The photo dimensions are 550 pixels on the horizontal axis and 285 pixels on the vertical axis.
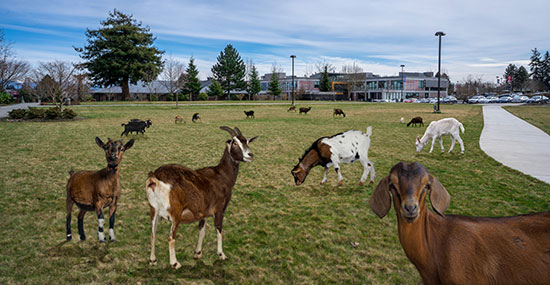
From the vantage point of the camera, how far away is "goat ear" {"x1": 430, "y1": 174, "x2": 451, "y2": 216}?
9.82 feet

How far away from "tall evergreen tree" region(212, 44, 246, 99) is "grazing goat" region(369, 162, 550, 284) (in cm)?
9962

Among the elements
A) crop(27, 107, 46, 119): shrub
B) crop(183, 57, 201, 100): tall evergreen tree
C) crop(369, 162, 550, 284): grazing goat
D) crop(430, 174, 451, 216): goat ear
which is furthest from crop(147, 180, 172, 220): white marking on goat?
crop(183, 57, 201, 100): tall evergreen tree

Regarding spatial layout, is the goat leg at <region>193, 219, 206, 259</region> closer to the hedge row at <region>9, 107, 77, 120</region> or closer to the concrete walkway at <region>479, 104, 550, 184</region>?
the concrete walkway at <region>479, 104, 550, 184</region>

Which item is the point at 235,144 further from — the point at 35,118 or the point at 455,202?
the point at 35,118

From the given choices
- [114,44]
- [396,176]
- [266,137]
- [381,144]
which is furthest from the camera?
[114,44]

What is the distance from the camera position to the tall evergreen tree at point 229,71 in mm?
100312

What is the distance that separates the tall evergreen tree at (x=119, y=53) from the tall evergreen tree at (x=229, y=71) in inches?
Answer: 1257

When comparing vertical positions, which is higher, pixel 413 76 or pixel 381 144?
pixel 413 76

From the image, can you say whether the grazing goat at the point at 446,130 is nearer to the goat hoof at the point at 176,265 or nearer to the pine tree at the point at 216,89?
the goat hoof at the point at 176,265

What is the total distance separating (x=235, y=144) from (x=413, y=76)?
140 m

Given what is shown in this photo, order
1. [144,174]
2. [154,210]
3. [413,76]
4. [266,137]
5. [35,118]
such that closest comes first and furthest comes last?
1. [154,210]
2. [144,174]
3. [266,137]
4. [35,118]
5. [413,76]

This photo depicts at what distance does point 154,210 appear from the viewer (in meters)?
4.21

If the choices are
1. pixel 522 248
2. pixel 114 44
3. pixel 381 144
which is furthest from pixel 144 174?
pixel 114 44

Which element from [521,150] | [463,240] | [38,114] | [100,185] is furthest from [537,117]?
[38,114]
